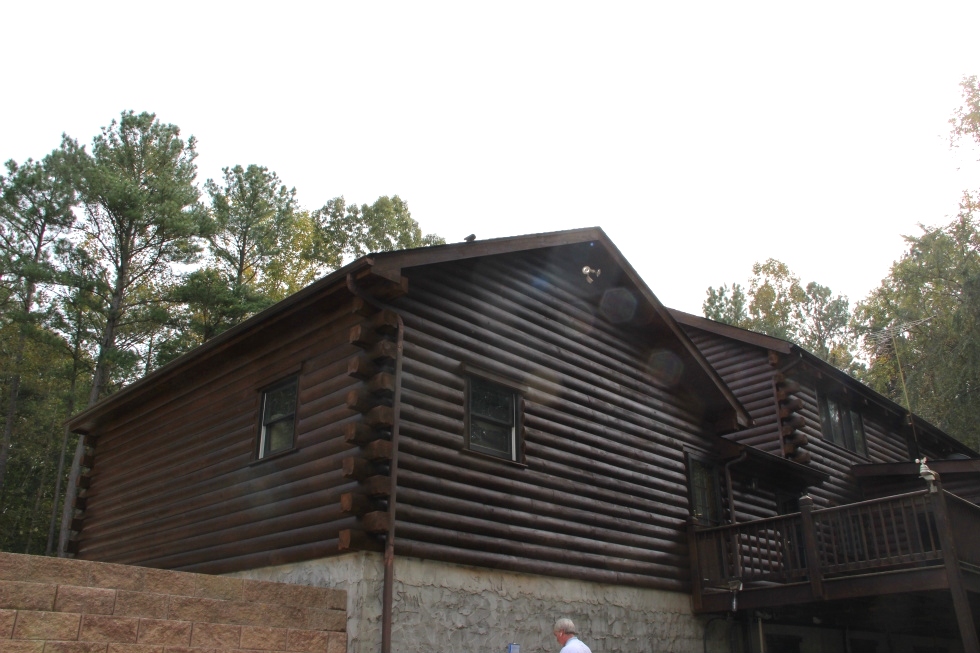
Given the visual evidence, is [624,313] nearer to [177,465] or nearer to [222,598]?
[177,465]

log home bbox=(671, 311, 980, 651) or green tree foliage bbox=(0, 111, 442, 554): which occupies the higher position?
green tree foliage bbox=(0, 111, 442, 554)

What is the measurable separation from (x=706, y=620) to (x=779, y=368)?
7850mm

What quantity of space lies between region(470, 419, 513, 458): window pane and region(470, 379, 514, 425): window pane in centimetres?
10

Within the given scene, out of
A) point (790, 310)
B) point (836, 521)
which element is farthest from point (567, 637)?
point (790, 310)

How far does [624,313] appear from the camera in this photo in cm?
1522

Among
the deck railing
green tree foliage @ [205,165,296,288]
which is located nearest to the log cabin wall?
the deck railing

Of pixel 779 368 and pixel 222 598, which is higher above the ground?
pixel 779 368

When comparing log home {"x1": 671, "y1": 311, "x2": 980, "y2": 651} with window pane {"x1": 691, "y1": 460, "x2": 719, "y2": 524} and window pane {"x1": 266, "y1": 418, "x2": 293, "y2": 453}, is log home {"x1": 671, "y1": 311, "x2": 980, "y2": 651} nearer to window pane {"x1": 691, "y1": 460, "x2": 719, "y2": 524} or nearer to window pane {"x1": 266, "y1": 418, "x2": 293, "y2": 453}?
window pane {"x1": 691, "y1": 460, "x2": 719, "y2": 524}

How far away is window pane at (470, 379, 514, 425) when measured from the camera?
11.6m

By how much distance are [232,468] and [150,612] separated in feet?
16.9

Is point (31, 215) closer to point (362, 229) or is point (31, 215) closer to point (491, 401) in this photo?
point (362, 229)

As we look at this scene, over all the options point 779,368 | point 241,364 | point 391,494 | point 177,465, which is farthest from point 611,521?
point 779,368

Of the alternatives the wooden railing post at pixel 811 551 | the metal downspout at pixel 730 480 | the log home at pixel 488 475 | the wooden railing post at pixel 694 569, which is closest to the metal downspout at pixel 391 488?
the log home at pixel 488 475

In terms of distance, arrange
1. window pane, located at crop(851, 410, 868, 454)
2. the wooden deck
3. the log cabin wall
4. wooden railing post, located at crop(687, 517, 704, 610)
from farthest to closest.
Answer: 1. window pane, located at crop(851, 410, 868, 454)
2. the log cabin wall
3. wooden railing post, located at crop(687, 517, 704, 610)
4. the wooden deck
